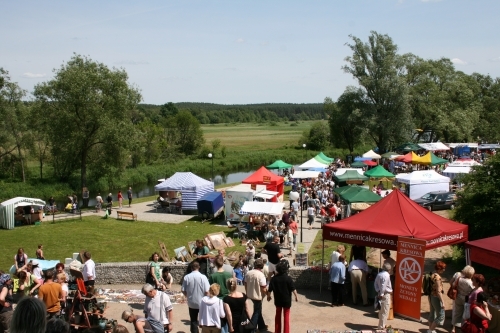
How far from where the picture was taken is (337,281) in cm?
1009

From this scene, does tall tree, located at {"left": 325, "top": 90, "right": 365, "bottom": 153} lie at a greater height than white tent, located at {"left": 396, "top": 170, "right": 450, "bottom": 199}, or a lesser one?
greater

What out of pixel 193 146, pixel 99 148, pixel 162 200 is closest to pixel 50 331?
pixel 162 200

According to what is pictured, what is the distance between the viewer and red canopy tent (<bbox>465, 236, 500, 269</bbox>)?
884cm

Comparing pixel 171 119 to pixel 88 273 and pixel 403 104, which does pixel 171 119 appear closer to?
pixel 403 104

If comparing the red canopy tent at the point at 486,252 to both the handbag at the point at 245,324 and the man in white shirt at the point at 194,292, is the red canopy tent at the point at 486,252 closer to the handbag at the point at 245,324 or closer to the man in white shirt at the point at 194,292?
the handbag at the point at 245,324

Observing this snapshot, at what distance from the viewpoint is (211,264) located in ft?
Result: 38.7

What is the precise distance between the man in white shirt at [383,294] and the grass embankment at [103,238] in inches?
384

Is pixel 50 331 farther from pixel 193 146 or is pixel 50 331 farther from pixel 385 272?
pixel 193 146

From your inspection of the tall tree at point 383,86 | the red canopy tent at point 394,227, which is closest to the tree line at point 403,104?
the tall tree at point 383,86

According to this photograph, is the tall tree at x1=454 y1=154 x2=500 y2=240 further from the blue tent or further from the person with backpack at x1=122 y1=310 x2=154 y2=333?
the blue tent

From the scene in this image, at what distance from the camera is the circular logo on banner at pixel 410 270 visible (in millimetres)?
9398

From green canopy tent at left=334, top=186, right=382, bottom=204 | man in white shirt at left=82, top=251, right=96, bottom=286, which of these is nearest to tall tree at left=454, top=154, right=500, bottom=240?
green canopy tent at left=334, top=186, right=382, bottom=204

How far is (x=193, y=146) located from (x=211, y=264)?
59.1m

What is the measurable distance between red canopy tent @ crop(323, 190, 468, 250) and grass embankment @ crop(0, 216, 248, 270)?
839 centimetres
